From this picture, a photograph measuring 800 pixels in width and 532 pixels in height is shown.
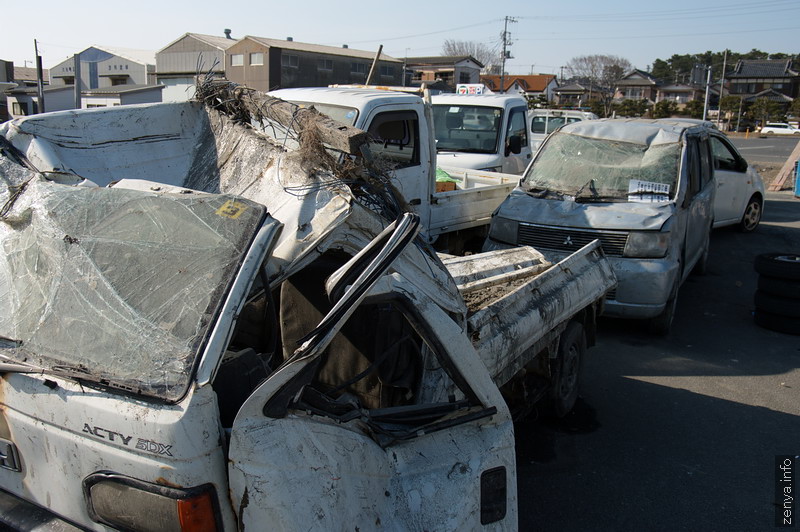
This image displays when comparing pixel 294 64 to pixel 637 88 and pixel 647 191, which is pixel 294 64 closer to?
pixel 647 191

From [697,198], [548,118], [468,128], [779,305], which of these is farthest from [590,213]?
[548,118]

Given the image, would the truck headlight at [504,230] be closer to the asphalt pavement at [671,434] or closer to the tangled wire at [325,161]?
the asphalt pavement at [671,434]

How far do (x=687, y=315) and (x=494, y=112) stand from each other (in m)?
4.54

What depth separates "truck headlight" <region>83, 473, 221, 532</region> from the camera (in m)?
2.11

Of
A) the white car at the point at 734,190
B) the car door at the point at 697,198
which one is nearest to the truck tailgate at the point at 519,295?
the car door at the point at 697,198

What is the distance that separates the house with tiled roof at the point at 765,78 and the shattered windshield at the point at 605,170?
80968 millimetres

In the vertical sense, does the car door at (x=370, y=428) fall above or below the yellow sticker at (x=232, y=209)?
below

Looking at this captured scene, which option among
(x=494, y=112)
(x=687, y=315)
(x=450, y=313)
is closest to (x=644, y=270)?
(x=687, y=315)

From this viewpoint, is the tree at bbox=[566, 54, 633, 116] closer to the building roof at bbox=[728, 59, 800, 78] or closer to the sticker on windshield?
the building roof at bbox=[728, 59, 800, 78]

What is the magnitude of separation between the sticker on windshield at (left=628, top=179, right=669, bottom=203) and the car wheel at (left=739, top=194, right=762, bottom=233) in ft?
18.1

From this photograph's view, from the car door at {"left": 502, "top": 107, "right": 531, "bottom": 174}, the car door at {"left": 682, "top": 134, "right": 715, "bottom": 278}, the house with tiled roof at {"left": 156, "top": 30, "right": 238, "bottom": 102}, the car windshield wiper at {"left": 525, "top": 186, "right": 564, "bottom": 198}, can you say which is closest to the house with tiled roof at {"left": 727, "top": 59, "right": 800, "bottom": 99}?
the house with tiled roof at {"left": 156, "top": 30, "right": 238, "bottom": 102}

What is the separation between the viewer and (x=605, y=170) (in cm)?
737

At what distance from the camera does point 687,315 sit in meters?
7.70

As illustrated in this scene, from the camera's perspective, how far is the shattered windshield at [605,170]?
23.2 ft
